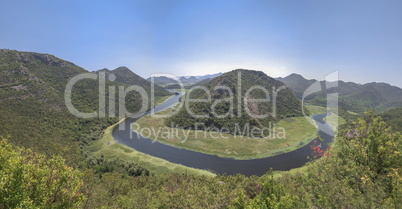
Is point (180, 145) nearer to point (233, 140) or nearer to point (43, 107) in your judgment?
point (233, 140)

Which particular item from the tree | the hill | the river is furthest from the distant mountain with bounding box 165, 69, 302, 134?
the tree

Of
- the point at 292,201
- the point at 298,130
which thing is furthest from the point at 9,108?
the point at 298,130

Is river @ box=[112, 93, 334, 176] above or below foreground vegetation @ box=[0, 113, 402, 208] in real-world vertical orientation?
below

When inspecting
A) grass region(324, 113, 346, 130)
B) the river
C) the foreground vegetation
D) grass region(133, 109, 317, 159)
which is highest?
the foreground vegetation

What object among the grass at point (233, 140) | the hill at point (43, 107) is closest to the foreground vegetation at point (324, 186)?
the hill at point (43, 107)

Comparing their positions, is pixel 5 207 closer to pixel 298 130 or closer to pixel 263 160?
pixel 263 160

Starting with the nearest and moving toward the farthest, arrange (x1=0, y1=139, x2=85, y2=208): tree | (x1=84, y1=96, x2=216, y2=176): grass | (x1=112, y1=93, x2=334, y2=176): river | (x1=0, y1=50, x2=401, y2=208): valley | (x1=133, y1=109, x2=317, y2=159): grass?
(x1=0, y1=139, x2=85, y2=208): tree → (x1=0, y1=50, x2=401, y2=208): valley → (x1=84, y1=96, x2=216, y2=176): grass → (x1=112, y1=93, x2=334, y2=176): river → (x1=133, y1=109, x2=317, y2=159): grass

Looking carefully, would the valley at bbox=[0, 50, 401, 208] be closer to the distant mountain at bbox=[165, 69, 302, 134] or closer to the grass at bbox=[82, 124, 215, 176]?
the grass at bbox=[82, 124, 215, 176]
